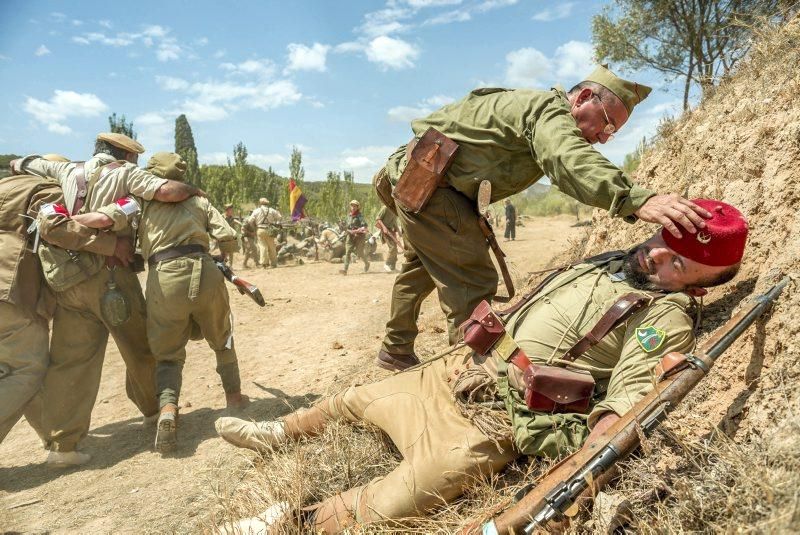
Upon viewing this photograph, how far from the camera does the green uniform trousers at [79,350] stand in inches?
153

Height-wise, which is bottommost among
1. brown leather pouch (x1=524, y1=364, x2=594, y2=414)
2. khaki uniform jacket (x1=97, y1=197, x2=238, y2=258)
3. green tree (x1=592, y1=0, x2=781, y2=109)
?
brown leather pouch (x1=524, y1=364, x2=594, y2=414)

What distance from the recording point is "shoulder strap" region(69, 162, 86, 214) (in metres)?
3.88

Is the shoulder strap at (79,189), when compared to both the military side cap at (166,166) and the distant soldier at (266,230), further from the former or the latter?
the distant soldier at (266,230)

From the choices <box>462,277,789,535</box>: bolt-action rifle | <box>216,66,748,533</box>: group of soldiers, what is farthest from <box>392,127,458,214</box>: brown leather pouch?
<box>462,277,789,535</box>: bolt-action rifle

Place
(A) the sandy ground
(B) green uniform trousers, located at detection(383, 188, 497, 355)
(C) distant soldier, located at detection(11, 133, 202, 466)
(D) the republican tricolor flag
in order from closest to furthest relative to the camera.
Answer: (B) green uniform trousers, located at detection(383, 188, 497, 355), (A) the sandy ground, (C) distant soldier, located at detection(11, 133, 202, 466), (D) the republican tricolor flag

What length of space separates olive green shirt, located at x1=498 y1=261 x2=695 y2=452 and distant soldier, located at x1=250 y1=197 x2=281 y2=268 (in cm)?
1295

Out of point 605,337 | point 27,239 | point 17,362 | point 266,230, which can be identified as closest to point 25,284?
point 27,239

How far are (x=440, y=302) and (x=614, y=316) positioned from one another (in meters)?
1.23

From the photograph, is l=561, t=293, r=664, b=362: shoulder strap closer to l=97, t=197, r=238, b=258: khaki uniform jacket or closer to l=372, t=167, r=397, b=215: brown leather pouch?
l=372, t=167, r=397, b=215: brown leather pouch

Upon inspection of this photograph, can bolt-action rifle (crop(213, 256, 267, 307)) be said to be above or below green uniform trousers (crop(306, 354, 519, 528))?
above

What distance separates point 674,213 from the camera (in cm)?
193

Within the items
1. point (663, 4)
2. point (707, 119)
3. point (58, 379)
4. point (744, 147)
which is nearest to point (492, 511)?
point (744, 147)

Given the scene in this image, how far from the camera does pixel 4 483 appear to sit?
3.66 m

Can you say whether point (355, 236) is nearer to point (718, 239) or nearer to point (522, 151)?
point (522, 151)
